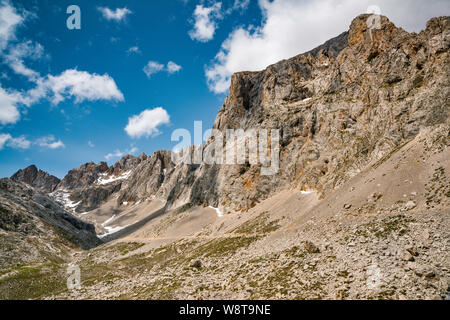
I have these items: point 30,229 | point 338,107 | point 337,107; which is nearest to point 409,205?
point 338,107

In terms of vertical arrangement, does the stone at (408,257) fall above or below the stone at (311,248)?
above

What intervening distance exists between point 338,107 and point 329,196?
42.9m

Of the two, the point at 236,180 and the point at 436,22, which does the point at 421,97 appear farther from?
the point at 236,180

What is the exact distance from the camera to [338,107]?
80.3m

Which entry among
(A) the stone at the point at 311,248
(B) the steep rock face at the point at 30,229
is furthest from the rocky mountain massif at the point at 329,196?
(B) the steep rock face at the point at 30,229

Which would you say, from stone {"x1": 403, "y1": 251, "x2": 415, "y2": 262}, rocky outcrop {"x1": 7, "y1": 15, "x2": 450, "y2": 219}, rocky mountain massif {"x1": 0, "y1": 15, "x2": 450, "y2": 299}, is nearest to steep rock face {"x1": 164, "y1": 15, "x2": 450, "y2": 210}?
rocky outcrop {"x1": 7, "y1": 15, "x2": 450, "y2": 219}

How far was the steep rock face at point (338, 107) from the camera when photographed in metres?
55.9

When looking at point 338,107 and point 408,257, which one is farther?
point 338,107

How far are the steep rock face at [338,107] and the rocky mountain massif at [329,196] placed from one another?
0.42m

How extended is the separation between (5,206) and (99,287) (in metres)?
76.4

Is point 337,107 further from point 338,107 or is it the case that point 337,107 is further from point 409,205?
point 409,205

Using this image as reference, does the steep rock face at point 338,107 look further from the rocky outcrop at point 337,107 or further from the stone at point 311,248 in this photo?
the stone at point 311,248

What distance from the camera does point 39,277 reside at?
150 feet

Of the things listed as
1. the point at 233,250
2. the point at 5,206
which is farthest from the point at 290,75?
the point at 5,206
